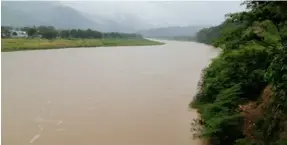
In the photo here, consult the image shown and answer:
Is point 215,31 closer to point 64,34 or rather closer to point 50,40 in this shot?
point 50,40

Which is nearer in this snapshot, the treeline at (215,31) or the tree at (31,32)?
the treeline at (215,31)

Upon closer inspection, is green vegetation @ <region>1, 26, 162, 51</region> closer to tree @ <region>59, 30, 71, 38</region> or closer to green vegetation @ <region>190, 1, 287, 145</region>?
tree @ <region>59, 30, 71, 38</region>

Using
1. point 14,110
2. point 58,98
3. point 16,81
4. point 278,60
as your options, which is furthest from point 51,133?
point 16,81

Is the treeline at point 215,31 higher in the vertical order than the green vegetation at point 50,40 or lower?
higher

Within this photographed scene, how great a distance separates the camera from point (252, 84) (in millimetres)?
6066

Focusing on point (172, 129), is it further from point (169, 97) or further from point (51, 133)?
point (169, 97)

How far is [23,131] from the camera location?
7.59 metres

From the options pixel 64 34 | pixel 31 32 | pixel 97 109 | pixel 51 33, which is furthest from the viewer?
pixel 64 34

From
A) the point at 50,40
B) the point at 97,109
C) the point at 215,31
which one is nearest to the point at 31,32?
the point at 50,40

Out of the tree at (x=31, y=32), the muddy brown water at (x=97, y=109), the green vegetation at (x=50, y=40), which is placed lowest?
the muddy brown water at (x=97, y=109)

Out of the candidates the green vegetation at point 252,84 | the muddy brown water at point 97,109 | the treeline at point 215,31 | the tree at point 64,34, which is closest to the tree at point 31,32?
the tree at point 64,34

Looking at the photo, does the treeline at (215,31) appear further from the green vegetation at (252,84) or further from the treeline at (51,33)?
the treeline at (51,33)

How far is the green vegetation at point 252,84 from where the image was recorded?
396 centimetres

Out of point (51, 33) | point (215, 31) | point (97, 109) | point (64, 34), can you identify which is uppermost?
point (215, 31)
